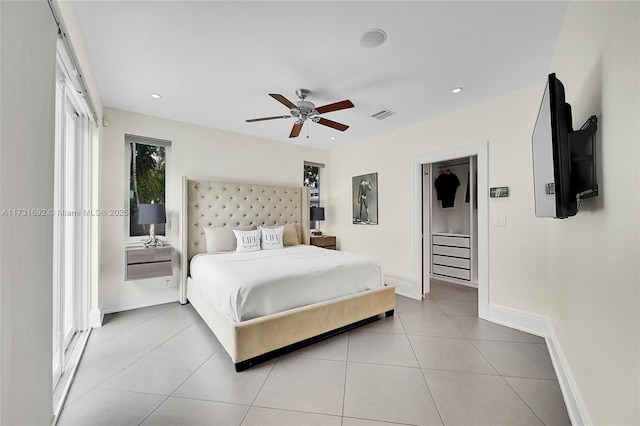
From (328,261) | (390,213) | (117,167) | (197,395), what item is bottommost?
(197,395)

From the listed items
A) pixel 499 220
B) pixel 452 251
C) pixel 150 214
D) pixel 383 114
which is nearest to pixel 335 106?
pixel 383 114

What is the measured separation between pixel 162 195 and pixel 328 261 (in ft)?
8.60

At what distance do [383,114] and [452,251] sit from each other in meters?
2.92

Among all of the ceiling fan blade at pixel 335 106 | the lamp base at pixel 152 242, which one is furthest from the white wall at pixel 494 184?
the lamp base at pixel 152 242

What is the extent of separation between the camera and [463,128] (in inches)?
134

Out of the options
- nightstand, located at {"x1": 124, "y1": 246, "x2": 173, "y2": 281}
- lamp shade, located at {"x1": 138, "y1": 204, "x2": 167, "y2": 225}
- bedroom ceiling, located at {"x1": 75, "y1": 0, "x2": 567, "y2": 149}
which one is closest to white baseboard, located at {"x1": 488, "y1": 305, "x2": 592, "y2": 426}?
bedroom ceiling, located at {"x1": 75, "y1": 0, "x2": 567, "y2": 149}

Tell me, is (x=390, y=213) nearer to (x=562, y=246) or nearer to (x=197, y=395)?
(x=562, y=246)

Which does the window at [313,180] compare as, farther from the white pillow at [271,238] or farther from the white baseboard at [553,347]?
the white baseboard at [553,347]

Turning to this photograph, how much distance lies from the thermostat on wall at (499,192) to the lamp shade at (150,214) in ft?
13.1

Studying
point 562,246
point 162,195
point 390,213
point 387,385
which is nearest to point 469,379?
point 387,385

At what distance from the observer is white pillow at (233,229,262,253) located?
3.79 meters

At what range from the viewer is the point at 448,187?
17.1 ft

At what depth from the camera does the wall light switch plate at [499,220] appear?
3.01 meters

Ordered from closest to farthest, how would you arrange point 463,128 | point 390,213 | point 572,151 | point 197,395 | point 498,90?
1. point 572,151
2. point 197,395
3. point 498,90
4. point 463,128
5. point 390,213
